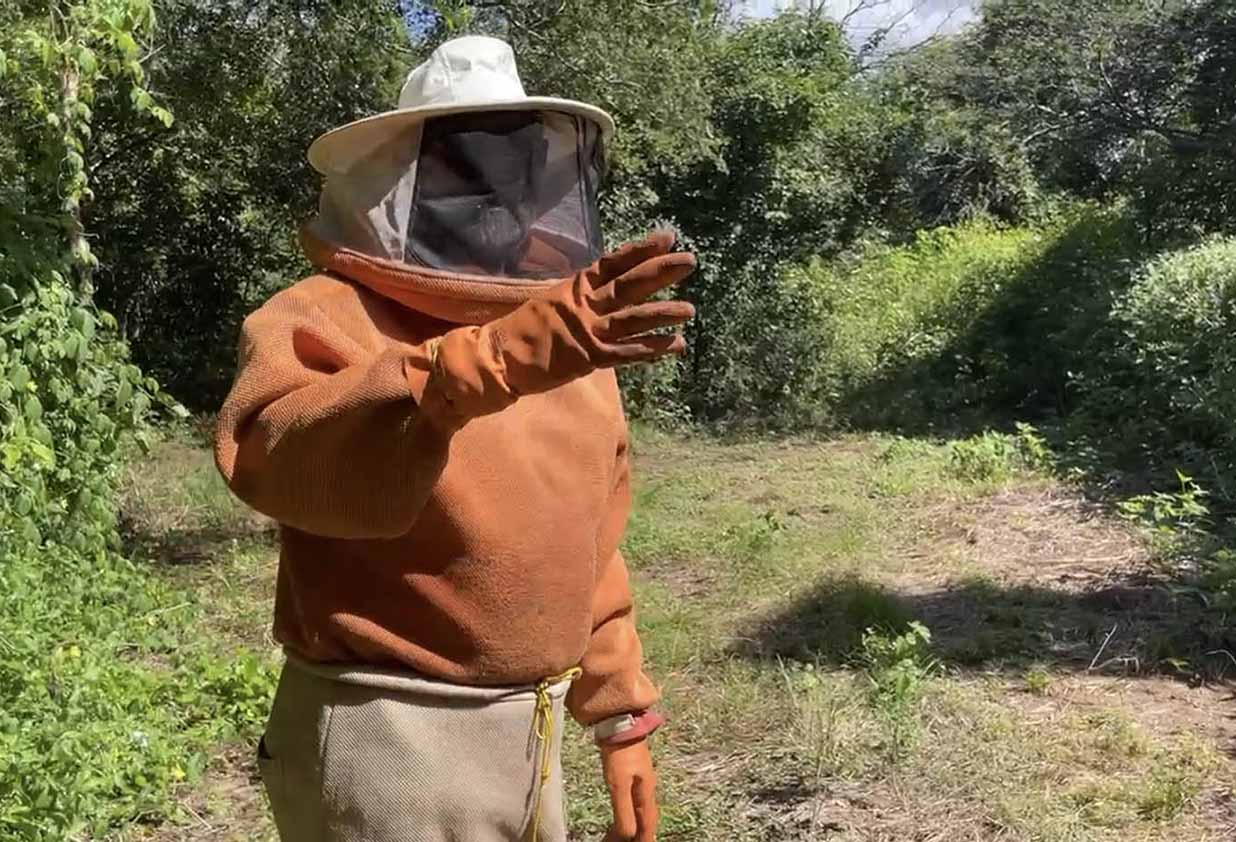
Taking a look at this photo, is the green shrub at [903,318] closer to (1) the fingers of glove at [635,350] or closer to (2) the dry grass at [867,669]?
→ (2) the dry grass at [867,669]

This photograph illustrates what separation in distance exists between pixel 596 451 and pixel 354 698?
1.59ft

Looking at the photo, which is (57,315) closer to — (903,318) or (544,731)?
(544,731)

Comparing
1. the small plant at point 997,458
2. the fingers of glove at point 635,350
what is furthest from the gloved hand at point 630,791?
the small plant at point 997,458

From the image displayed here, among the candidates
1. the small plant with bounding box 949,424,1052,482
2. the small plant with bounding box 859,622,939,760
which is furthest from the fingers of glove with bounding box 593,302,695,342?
the small plant with bounding box 949,424,1052,482

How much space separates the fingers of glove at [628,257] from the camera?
1.32 meters

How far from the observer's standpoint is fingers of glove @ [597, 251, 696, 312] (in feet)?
4.30

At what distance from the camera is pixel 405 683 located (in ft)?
5.66

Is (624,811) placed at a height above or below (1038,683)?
above

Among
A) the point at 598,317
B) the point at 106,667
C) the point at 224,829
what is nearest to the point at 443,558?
the point at 598,317

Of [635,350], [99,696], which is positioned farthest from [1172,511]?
[635,350]

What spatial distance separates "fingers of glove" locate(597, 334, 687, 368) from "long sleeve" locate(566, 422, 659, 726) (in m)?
0.70

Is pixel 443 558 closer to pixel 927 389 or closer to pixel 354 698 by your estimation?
pixel 354 698

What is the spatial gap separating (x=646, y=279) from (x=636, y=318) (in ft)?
0.14

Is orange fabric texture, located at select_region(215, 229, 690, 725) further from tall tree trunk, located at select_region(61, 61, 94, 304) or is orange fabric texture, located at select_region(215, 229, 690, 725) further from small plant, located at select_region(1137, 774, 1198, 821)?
tall tree trunk, located at select_region(61, 61, 94, 304)
